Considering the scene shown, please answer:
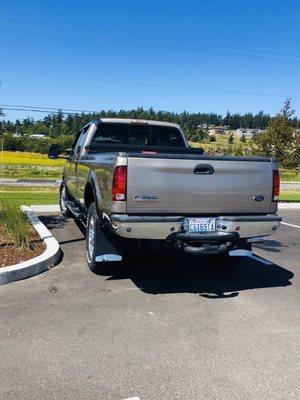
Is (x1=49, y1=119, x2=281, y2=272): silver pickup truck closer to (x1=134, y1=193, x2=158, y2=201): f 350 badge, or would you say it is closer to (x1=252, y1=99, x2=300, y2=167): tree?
(x1=134, y1=193, x2=158, y2=201): f 350 badge

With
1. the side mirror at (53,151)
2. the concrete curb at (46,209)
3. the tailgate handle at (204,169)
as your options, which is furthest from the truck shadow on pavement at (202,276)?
the concrete curb at (46,209)

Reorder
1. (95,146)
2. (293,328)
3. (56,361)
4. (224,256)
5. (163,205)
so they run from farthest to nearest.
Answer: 1. (95,146)
2. (224,256)
3. (163,205)
4. (293,328)
5. (56,361)

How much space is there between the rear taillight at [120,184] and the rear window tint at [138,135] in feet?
9.40

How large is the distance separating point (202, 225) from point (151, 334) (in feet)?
5.08

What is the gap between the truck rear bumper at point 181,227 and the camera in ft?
16.5

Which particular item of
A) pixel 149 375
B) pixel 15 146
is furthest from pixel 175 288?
pixel 15 146

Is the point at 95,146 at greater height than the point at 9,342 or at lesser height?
greater

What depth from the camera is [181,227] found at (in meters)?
5.23

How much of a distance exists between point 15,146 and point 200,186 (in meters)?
108

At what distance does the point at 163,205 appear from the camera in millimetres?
5180

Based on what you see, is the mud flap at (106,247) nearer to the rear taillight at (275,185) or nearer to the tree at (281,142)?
the rear taillight at (275,185)

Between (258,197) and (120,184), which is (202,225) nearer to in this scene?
(258,197)

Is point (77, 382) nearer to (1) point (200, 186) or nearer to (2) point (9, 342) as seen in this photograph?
(2) point (9, 342)

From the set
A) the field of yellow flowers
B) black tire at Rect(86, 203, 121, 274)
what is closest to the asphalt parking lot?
black tire at Rect(86, 203, 121, 274)
